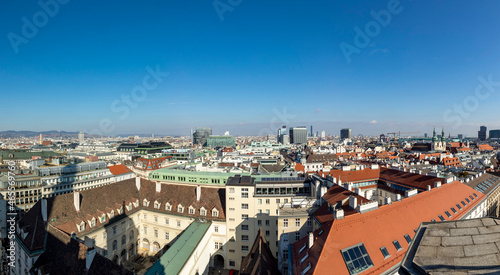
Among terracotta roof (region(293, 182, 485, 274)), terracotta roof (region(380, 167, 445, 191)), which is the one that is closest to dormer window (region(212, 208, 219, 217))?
terracotta roof (region(293, 182, 485, 274))

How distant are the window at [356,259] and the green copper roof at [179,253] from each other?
16.7 metres

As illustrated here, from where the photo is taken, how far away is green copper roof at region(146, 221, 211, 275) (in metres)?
24.6

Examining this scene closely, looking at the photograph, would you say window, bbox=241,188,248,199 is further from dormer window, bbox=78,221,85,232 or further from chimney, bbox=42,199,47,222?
chimney, bbox=42,199,47,222

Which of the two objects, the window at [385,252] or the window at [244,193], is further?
the window at [244,193]

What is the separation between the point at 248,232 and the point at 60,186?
179 feet

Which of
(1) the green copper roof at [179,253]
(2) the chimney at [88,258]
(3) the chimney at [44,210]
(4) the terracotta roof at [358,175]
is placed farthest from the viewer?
(4) the terracotta roof at [358,175]

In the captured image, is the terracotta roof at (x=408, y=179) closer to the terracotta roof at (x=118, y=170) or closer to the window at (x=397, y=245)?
the window at (x=397, y=245)

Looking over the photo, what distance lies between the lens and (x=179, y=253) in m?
27.5

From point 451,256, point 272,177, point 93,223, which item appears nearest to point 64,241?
point 93,223

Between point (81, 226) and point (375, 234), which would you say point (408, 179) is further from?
point (81, 226)

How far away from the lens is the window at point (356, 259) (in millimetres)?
17547

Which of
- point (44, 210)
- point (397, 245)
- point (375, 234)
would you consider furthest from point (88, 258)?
point (397, 245)

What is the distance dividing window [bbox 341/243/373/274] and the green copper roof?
16.7m

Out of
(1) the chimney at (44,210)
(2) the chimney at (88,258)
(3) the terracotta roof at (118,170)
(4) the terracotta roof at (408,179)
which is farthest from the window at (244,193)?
(3) the terracotta roof at (118,170)
